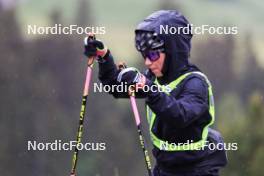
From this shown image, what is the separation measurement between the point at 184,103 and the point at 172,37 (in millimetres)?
557

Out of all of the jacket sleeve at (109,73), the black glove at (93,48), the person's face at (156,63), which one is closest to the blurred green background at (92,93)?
the jacket sleeve at (109,73)

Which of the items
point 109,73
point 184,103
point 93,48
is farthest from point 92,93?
point 184,103

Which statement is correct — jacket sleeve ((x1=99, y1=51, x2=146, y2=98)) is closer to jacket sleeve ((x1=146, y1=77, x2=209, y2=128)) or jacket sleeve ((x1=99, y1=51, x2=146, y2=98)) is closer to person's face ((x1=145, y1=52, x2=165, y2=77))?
person's face ((x1=145, y1=52, x2=165, y2=77))

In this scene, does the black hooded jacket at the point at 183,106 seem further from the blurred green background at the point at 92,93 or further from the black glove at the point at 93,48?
the blurred green background at the point at 92,93

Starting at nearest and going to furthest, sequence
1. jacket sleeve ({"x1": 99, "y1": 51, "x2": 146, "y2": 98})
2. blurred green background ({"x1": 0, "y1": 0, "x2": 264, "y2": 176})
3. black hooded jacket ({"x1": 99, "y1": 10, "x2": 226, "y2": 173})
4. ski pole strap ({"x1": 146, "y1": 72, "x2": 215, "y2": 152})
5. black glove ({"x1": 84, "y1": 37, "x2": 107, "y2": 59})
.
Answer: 1. black hooded jacket ({"x1": 99, "y1": 10, "x2": 226, "y2": 173})
2. ski pole strap ({"x1": 146, "y1": 72, "x2": 215, "y2": 152})
3. black glove ({"x1": 84, "y1": 37, "x2": 107, "y2": 59})
4. jacket sleeve ({"x1": 99, "y1": 51, "x2": 146, "y2": 98})
5. blurred green background ({"x1": 0, "y1": 0, "x2": 264, "y2": 176})

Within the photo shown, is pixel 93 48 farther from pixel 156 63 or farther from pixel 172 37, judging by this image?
pixel 172 37

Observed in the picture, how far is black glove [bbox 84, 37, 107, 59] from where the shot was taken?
5.36m

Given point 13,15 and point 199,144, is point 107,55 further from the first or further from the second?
point 13,15

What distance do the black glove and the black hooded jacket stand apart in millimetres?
397

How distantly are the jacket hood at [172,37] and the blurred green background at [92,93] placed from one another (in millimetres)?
22454

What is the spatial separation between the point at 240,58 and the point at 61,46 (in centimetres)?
2545

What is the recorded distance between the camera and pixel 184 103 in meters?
4.91

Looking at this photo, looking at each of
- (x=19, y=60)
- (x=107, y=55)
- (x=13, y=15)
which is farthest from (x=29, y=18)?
(x=107, y=55)

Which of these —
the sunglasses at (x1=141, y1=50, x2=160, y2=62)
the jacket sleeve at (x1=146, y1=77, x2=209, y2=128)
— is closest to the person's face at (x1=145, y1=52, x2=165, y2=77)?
the sunglasses at (x1=141, y1=50, x2=160, y2=62)
